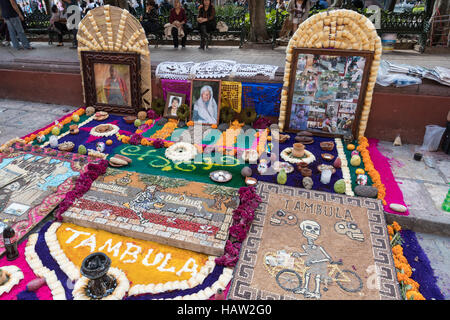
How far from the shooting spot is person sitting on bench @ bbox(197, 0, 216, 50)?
25.8 feet

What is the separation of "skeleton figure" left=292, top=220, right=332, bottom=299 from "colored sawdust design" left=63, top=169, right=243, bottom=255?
762 millimetres

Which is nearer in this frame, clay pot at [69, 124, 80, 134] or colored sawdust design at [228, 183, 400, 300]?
colored sawdust design at [228, 183, 400, 300]

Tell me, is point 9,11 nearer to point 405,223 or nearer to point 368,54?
point 368,54

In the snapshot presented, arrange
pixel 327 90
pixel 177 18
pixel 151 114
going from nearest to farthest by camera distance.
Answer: pixel 327 90, pixel 151 114, pixel 177 18

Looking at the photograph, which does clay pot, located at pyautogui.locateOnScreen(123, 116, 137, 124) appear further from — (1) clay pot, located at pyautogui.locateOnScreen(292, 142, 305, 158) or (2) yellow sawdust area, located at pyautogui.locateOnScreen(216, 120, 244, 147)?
(1) clay pot, located at pyautogui.locateOnScreen(292, 142, 305, 158)

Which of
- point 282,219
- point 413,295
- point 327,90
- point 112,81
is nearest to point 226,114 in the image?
point 327,90

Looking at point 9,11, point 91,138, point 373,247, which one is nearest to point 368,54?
point 373,247

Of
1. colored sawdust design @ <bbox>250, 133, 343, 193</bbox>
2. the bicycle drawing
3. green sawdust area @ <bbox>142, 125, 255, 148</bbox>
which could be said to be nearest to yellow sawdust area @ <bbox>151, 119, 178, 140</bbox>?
green sawdust area @ <bbox>142, 125, 255, 148</bbox>

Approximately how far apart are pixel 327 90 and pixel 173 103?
2606 mm

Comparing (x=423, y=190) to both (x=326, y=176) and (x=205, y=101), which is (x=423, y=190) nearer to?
(x=326, y=176)

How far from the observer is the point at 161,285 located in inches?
102

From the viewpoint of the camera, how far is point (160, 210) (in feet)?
11.1

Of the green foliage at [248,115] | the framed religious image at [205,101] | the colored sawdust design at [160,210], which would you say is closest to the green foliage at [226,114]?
the framed religious image at [205,101]
